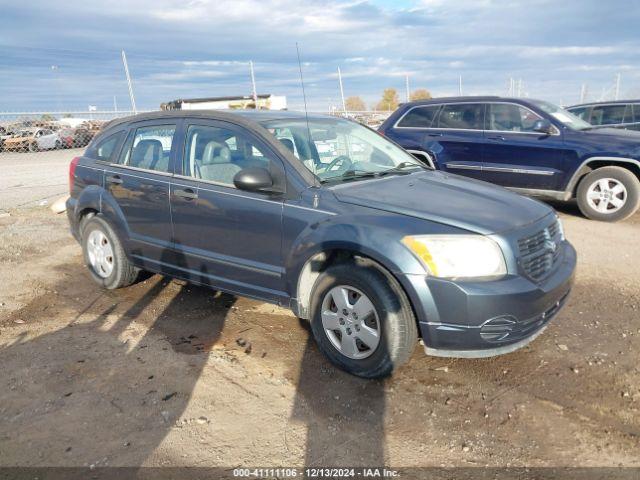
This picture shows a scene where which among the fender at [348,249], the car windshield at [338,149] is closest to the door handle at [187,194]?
the car windshield at [338,149]

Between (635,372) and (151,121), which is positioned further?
(151,121)

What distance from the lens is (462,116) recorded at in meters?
8.31

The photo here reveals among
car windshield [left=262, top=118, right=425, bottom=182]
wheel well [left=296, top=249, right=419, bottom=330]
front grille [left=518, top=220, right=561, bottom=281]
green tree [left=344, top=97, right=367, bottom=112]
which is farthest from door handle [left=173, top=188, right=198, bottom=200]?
green tree [left=344, top=97, right=367, bottom=112]

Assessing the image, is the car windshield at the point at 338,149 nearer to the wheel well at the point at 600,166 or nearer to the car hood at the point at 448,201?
the car hood at the point at 448,201

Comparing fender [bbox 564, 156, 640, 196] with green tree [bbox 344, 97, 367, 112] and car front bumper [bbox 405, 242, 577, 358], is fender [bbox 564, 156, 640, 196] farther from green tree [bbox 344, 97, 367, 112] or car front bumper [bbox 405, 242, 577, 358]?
green tree [bbox 344, 97, 367, 112]

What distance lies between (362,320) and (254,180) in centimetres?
119

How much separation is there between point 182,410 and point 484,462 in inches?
67.9

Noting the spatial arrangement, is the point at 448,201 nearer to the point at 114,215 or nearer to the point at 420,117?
the point at 114,215

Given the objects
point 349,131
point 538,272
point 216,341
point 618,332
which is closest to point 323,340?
point 216,341

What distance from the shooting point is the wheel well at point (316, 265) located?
324 cm

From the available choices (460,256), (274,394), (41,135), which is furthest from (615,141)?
(41,135)

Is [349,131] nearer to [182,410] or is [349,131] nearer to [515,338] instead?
[515,338]

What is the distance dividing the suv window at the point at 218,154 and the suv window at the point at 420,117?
5.36 meters

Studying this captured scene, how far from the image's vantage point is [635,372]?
334 cm
